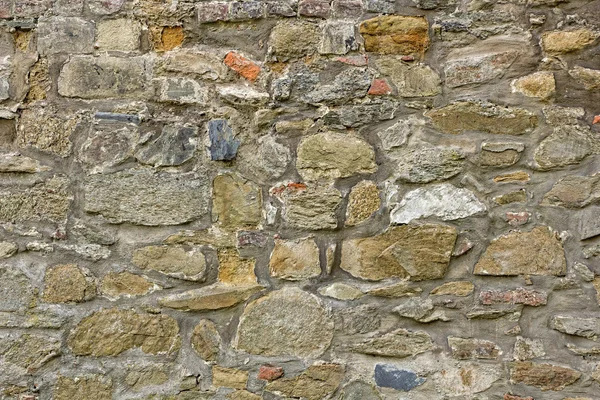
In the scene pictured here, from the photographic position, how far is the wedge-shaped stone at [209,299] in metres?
2.11

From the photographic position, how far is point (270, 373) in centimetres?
208

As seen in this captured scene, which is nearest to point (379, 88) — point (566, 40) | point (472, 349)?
point (566, 40)

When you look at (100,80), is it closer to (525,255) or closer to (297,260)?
(297,260)

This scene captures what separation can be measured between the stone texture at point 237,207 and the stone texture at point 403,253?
0.35 m

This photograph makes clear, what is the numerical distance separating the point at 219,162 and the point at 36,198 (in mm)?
675

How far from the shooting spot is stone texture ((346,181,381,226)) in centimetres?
210

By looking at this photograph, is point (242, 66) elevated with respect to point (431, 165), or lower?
elevated

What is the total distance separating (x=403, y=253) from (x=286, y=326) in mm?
492

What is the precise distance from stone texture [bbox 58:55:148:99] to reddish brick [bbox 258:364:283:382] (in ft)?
3.59

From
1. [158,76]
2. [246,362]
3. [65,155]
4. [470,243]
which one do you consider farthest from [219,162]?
[470,243]

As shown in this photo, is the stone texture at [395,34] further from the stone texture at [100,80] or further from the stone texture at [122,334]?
the stone texture at [122,334]

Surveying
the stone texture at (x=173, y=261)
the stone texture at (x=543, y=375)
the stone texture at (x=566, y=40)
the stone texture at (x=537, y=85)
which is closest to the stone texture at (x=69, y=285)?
the stone texture at (x=173, y=261)

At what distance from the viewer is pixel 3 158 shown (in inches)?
84.4

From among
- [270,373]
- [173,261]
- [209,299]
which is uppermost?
[173,261]
